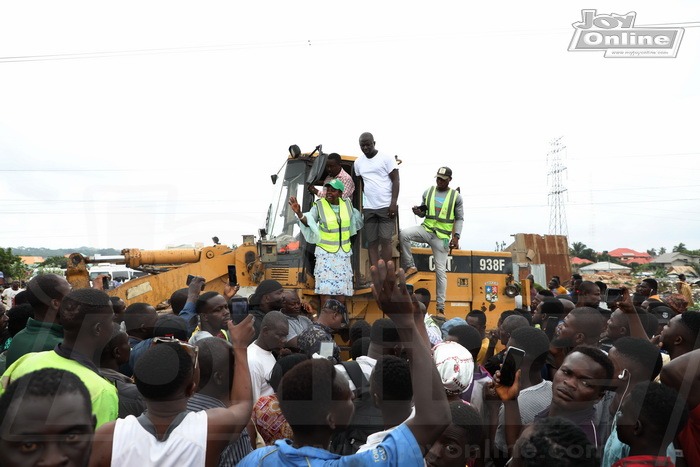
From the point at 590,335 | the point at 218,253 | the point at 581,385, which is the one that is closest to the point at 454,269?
the point at 218,253

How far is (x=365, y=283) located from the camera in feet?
30.7

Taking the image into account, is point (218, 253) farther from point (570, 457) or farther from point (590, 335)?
point (570, 457)

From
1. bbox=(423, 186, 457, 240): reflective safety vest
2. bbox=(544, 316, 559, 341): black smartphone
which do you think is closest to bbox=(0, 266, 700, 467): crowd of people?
bbox=(544, 316, 559, 341): black smartphone

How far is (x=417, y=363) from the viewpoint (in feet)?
8.50

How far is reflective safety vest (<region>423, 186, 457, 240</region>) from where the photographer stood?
9625 millimetres

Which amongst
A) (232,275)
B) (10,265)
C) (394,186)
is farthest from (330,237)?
(10,265)

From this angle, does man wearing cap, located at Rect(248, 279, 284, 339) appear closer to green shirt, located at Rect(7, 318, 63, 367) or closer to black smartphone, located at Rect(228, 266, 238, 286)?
green shirt, located at Rect(7, 318, 63, 367)

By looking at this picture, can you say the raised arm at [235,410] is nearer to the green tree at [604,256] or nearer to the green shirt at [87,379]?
the green shirt at [87,379]

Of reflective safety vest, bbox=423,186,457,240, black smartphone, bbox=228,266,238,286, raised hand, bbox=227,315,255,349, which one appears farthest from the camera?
reflective safety vest, bbox=423,186,457,240

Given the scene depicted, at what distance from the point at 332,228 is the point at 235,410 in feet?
18.7

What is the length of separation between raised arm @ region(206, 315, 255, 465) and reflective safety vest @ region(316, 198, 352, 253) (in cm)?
541

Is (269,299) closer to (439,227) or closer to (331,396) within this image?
(331,396)

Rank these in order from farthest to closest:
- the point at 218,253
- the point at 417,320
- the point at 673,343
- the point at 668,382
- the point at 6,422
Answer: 1. the point at 218,253
2. the point at 673,343
3. the point at 668,382
4. the point at 417,320
5. the point at 6,422

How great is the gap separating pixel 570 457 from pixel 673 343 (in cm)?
223
